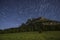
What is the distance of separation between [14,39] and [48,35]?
2.59 feet

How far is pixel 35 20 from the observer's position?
336 centimetres

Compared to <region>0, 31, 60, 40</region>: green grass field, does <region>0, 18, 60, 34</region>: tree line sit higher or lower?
higher

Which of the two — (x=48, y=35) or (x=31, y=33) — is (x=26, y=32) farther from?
(x=48, y=35)

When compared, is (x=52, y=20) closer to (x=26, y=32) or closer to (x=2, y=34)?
(x=26, y=32)

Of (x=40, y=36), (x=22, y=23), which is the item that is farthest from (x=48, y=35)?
(x=22, y=23)

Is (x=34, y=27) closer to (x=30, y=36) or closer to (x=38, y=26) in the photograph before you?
(x=38, y=26)

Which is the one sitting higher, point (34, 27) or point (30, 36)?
point (34, 27)

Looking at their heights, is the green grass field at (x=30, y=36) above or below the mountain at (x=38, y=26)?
below

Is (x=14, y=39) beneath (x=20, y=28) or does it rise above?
beneath

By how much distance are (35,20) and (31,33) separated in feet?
1.03

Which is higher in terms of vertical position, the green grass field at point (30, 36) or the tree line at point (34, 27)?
the tree line at point (34, 27)

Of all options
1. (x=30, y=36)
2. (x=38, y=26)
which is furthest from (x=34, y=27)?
(x=30, y=36)

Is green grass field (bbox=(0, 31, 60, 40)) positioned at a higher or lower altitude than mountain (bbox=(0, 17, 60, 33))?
lower

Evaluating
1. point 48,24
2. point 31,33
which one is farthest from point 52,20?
point 31,33
